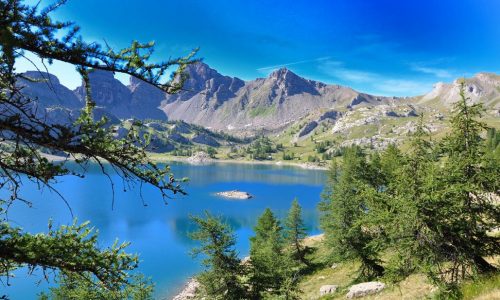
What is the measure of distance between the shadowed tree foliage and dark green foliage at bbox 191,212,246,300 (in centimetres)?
1419

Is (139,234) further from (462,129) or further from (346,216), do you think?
(462,129)

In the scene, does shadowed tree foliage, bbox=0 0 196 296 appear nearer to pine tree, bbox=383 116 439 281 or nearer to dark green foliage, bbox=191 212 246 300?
pine tree, bbox=383 116 439 281

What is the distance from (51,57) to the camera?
6074mm

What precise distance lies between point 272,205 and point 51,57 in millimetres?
106775

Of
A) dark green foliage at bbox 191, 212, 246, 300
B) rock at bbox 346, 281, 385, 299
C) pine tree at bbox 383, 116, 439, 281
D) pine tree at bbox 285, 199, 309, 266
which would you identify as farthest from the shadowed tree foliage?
pine tree at bbox 285, 199, 309, 266

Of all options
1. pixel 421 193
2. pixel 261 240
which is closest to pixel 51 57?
pixel 421 193

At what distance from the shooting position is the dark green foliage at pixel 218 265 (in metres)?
22.4

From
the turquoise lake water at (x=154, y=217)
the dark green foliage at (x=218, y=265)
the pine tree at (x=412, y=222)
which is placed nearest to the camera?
the pine tree at (x=412, y=222)

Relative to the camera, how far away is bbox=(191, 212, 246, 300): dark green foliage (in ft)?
73.5

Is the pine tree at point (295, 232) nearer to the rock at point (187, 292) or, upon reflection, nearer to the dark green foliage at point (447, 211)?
the rock at point (187, 292)

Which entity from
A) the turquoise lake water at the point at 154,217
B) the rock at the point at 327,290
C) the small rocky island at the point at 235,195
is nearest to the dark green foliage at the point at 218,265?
the rock at the point at 327,290

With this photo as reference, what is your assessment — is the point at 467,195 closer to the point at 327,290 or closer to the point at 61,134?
the point at 61,134

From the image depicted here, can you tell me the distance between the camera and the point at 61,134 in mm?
6062

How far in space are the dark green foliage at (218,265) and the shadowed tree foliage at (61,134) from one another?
1419 cm
